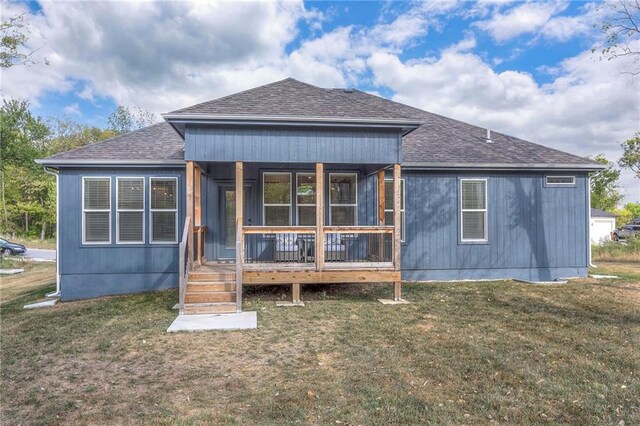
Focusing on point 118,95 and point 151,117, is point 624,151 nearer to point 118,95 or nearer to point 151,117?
point 151,117

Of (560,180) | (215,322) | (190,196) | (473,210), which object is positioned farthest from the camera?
(560,180)

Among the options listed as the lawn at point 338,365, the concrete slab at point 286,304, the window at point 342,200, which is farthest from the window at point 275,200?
the lawn at point 338,365

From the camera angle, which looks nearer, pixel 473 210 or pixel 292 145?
pixel 292 145

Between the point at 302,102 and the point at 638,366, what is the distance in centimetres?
709

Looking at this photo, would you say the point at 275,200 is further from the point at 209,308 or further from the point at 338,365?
the point at 338,365

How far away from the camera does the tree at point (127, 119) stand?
39.9 metres

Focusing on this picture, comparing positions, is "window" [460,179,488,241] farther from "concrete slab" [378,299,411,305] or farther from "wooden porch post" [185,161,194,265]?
"wooden porch post" [185,161,194,265]

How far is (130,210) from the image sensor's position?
30.4 ft

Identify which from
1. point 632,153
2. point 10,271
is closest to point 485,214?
point 10,271

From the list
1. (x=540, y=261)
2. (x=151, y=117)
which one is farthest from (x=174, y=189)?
(x=151, y=117)

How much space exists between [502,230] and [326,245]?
5.20 meters

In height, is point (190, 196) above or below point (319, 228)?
above

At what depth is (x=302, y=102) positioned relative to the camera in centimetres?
812

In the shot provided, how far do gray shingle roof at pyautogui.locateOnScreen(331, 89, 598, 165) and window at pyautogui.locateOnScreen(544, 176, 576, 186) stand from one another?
44 cm
